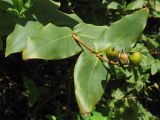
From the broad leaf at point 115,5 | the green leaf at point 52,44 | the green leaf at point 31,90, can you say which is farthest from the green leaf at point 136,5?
the green leaf at point 52,44

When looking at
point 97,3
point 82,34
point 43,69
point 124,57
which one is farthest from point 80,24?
point 43,69

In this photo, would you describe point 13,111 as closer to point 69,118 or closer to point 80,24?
point 69,118

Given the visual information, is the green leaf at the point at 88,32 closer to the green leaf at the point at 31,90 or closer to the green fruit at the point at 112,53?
the green fruit at the point at 112,53

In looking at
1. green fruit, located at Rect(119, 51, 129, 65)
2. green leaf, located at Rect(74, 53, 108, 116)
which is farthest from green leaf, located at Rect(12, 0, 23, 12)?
green fruit, located at Rect(119, 51, 129, 65)

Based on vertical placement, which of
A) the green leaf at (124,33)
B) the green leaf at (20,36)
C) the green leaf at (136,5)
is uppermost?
the green leaf at (124,33)

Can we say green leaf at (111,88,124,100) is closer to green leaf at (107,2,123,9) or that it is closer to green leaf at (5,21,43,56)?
green leaf at (107,2,123,9)

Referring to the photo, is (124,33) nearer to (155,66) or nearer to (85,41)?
(85,41)
